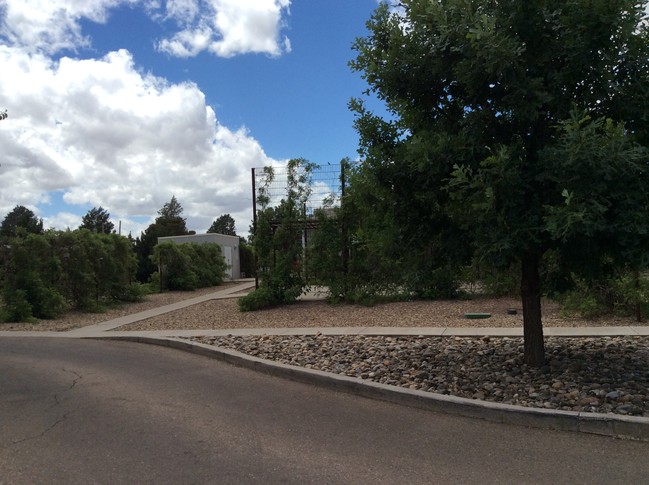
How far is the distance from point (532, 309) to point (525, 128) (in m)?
2.12

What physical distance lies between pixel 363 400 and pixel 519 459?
2164 mm

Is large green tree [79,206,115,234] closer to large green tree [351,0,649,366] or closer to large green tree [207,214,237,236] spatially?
large green tree [207,214,237,236]

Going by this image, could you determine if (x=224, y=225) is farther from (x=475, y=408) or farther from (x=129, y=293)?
(x=475, y=408)

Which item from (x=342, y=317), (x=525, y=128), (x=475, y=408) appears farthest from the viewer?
(x=342, y=317)

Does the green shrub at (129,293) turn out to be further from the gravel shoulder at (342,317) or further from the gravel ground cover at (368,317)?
the gravel ground cover at (368,317)

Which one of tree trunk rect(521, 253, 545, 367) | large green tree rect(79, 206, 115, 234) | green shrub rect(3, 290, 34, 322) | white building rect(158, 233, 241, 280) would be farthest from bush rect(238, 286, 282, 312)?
large green tree rect(79, 206, 115, 234)

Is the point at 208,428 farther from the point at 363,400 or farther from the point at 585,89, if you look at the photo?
the point at 585,89

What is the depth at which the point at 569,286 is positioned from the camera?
6.56 meters

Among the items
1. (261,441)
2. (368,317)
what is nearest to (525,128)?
(261,441)

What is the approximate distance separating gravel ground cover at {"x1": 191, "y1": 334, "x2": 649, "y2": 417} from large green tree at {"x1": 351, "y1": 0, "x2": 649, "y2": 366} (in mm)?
611

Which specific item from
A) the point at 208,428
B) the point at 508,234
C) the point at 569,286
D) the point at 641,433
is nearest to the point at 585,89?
the point at 508,234

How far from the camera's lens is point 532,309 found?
6.55 m

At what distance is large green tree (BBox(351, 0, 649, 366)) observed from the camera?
4930 mm

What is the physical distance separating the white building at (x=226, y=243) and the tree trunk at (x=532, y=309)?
81.6ft
